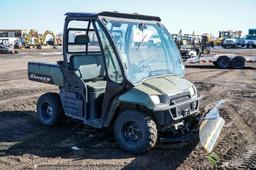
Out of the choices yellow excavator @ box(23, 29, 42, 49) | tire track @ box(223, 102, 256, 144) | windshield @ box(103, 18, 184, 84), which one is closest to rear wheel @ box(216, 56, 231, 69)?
tire track @ box(223, 102, 256, 144)

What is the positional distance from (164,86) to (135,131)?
862mm

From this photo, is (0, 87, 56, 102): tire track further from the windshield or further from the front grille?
the front grille

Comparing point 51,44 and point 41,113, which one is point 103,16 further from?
point 51,44

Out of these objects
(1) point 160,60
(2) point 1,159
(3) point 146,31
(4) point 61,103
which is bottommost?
(2) point 1,159

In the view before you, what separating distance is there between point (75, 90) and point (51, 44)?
56204 millimetres

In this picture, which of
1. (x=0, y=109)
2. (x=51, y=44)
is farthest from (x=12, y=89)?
(x=51, y=44)

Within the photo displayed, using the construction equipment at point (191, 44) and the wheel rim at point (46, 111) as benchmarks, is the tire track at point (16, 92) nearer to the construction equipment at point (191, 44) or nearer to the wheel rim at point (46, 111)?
the wheel rim at point (46, 111)

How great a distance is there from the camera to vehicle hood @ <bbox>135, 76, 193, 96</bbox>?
5898 millimetres

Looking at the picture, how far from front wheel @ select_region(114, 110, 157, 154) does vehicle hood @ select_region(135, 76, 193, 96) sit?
39cm

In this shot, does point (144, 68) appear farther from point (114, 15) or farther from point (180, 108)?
point (114, 15)

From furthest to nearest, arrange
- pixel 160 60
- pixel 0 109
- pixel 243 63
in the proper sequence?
pixel 243 63
pixel 0 109
pixel 160 60

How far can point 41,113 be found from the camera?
7.92 metres

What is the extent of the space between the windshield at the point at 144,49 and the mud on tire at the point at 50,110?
7.05 ft

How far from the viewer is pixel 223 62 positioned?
21.2 meters
